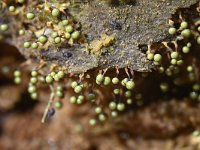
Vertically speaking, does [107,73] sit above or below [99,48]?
below

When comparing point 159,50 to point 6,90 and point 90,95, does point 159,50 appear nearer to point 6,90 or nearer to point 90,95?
point 90,95

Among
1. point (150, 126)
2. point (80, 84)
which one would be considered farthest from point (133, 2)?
point (150, 126)

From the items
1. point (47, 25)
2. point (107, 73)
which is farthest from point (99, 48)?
point (47, 25)

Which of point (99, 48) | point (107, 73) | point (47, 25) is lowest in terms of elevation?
point (107, 73)

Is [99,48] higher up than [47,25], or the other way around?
[47,25]

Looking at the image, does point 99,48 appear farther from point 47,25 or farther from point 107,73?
point 47,25

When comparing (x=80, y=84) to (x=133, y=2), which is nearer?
(x=133, y=2)

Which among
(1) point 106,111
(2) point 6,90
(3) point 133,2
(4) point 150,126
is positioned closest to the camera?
(3) point 133,2

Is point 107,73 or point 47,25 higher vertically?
point 47,25
